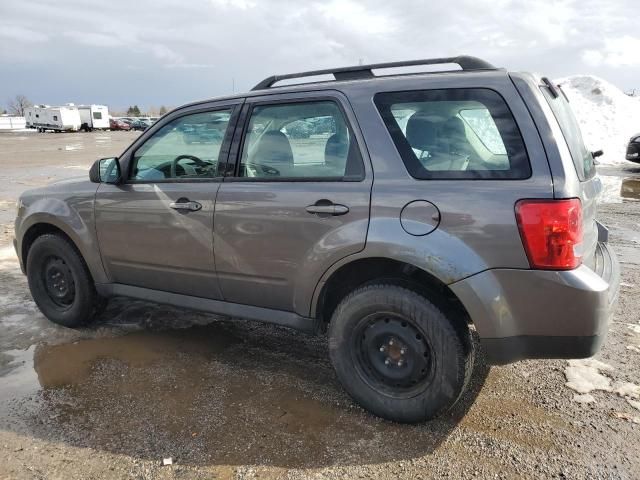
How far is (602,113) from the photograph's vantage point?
70.0 feet

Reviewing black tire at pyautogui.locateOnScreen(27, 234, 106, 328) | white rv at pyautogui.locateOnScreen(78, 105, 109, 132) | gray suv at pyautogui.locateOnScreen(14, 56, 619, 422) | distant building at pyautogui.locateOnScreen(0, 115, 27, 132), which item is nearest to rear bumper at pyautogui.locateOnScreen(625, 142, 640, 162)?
gray suv at pyautogui.locateOnScreen(14, 56, 619, 422)

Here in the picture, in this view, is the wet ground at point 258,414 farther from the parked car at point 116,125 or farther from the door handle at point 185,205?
the parked car at point 116,125

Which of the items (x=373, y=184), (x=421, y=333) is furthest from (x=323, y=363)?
(x=373, y=184)

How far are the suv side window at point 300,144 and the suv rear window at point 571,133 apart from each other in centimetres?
105

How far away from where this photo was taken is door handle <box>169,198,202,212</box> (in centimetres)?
338

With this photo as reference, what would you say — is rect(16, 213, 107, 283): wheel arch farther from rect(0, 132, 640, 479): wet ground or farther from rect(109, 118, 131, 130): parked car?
rect(109, 118, 131, 130): parked car

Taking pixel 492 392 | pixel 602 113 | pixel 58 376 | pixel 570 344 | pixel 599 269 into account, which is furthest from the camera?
pixel 602 113

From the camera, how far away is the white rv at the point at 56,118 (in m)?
49.0

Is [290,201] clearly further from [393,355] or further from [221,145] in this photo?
[393,355]

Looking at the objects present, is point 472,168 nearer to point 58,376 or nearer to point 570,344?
point 570,344

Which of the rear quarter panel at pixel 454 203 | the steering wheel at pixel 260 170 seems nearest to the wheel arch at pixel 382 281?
the rear quarter panel at pixel 454 203

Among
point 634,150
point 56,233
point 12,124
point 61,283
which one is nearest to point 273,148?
point 56,233

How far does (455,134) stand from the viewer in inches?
108

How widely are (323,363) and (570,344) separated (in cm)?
169
